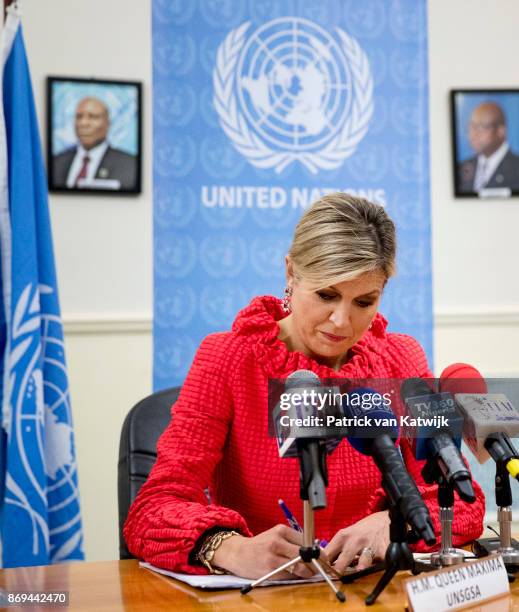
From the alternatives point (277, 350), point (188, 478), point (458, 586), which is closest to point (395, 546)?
point (458, 586)

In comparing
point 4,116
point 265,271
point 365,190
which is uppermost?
point 4,116

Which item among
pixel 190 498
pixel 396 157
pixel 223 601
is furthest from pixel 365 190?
pixel 223 601

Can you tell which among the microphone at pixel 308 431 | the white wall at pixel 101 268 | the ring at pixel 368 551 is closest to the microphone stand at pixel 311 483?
the microphone at pixel 308 431

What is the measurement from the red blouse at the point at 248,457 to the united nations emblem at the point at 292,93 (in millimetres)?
984

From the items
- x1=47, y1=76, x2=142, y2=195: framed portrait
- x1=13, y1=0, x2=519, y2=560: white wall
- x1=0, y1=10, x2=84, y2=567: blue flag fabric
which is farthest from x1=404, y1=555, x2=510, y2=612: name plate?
x1=47, y1=76, x2=142, y2=195: framed portrait

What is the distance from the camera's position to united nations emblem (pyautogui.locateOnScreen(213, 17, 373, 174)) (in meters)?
2.65

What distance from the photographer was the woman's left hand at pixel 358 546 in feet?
4.48

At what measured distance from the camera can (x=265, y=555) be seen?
4.36 ft

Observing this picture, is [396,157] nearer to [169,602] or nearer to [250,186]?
[250,186]

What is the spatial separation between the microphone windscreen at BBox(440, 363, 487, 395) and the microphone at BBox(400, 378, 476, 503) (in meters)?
0.02

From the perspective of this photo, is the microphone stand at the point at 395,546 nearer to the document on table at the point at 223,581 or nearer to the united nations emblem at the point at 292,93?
the document on table at the point at 223,581

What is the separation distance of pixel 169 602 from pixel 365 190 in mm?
1751

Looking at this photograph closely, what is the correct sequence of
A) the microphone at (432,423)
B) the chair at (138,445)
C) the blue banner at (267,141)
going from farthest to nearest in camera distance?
the blue banner at (267,141), the chair at (138,445), the microphone at (432,423)

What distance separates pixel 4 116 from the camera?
2.49 meters
